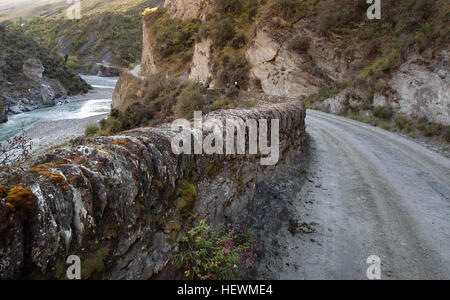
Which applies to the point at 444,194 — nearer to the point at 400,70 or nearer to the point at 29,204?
the point at 29,204

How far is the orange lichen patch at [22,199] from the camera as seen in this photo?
1702 millimetres

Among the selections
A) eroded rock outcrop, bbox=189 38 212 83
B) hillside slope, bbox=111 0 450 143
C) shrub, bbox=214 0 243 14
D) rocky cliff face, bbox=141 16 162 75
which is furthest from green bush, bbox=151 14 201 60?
shrub, bbox=214 0 243 14

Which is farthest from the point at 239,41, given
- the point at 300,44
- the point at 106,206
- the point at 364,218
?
the point at 106,206

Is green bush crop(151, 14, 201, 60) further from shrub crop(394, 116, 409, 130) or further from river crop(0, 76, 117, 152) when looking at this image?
shrub crop(394, 116, 409, 130)

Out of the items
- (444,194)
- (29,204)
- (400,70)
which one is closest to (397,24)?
(400,70)

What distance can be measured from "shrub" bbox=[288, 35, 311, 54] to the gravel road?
1437 cm

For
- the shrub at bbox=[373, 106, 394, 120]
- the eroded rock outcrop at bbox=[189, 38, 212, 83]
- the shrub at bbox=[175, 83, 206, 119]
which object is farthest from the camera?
the eroded rock outcrop at bbox=[189, 38, 212, 83]

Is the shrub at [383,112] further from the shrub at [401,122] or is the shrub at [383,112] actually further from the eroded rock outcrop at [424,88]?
the shrub at [401,122]

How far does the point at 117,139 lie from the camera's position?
115 inches

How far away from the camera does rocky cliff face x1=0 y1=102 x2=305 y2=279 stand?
173 cm

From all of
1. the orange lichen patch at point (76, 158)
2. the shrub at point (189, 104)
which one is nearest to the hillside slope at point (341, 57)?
the shrub at point (189, 104)

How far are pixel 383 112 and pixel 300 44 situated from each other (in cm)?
982
